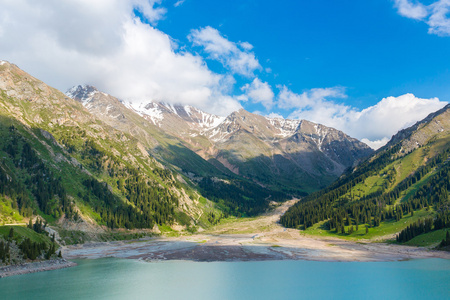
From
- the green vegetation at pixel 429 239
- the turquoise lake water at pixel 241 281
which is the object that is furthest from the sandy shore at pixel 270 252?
the turquoise lake water at pixel 241 281

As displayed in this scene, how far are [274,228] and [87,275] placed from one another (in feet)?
435

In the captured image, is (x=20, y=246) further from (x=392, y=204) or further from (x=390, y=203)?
(x=390, y=203)

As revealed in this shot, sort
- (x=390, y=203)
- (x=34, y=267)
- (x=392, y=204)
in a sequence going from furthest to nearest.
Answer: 1. (x=390, y=203)
2. (x=392, y=204)
3. (x=34, y=267)

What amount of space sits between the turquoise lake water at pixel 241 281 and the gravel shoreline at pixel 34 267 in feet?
6.49

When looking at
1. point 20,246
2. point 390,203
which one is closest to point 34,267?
point 20,246

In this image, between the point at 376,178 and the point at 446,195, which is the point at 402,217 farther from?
the point at 376,178

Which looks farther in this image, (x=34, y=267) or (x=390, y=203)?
(x=390, y=203)

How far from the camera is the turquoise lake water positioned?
5084cm

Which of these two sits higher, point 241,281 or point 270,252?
point 241,281

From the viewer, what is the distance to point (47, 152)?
473ft

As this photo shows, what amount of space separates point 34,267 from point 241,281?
48833mm

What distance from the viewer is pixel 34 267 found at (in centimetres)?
6650

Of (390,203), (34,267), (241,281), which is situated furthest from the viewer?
(390,203)

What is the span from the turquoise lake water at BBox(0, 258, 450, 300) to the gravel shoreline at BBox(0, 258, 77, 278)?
1.98 meters
